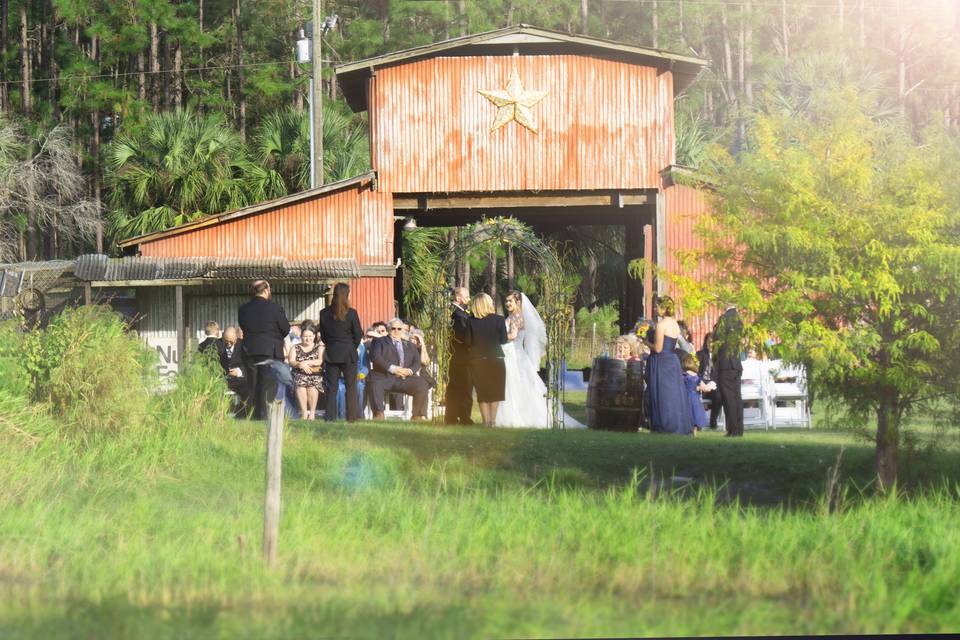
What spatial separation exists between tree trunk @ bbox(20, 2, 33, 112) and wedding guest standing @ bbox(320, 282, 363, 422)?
30.6 metres

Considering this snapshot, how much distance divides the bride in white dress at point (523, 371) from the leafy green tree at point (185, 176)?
56.1 ft

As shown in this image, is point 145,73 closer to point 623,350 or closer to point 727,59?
point 727,59

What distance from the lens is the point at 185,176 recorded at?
34219 mm

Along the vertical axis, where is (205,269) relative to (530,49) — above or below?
below

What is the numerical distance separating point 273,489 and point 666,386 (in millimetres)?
8205

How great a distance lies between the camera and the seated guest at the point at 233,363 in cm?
1766

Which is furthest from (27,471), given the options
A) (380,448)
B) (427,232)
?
(427,232)

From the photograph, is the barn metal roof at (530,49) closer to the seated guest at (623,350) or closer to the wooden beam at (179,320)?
the wooden beam at (179,320)

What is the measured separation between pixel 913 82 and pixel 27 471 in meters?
48.5

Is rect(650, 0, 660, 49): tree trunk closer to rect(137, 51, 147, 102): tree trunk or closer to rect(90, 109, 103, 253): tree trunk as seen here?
rect(137, 51, 147, 102): tree trunk

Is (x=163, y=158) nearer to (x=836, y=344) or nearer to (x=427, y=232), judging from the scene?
(x=427, y=232)

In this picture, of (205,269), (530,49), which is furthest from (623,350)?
(530,49)

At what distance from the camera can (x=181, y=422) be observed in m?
13.6

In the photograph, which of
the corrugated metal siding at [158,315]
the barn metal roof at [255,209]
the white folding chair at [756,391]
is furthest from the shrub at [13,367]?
the barn metal roof at [255,209]
